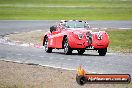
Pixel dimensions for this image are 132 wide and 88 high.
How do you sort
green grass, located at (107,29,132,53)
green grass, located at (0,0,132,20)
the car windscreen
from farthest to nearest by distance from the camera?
green grass, located at (0,0,132,20) → green grass, located at (107,29,132,53) → the car windscreen

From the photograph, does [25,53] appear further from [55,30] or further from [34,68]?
[34,68]

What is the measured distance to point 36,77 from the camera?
53.2 ft

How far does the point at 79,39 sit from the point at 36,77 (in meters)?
7.41

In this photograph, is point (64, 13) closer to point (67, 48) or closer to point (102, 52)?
point (102, 52)

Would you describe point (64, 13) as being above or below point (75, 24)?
below

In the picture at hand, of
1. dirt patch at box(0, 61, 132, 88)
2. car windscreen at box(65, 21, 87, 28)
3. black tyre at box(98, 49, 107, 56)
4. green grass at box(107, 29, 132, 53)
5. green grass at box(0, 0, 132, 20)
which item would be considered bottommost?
green grass at box(0, 0, 132, 20)

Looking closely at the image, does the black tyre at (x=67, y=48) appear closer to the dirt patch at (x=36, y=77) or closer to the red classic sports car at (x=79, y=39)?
the red classic sports car at (x=79, y=39)

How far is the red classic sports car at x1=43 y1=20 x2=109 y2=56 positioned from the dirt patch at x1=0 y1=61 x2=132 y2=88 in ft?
14.4

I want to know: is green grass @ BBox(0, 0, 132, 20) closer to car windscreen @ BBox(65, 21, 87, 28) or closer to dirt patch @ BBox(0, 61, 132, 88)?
car windscreen @ BBox(65, 21, 87, 28)

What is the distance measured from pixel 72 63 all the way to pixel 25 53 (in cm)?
505

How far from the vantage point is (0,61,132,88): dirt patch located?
14516 millimetres

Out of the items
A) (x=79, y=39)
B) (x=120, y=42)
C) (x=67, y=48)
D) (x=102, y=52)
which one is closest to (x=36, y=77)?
(x=79, y=39)

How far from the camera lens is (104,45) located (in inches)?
931

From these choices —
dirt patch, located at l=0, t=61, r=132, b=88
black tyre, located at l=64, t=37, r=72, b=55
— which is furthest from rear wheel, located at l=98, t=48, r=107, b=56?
dirt patch, located at l=0, t=61, r=132, b=88
